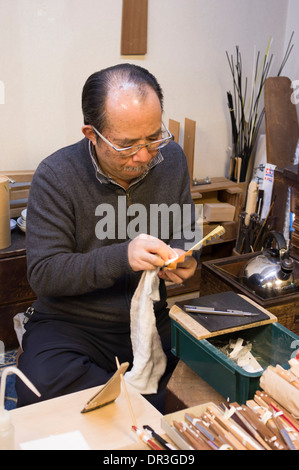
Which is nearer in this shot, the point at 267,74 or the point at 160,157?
the point at 160,157

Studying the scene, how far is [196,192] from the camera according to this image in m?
3.60

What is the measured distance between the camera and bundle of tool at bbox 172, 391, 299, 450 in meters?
1.20

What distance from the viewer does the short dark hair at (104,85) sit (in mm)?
1961

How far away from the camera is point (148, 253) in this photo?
1.87m

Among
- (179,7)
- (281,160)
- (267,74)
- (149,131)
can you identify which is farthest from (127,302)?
(267,74)

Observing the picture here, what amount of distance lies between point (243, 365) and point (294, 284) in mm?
640

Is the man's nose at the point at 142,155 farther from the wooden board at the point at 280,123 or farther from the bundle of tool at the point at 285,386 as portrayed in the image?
the wooden board at the point at 280,123

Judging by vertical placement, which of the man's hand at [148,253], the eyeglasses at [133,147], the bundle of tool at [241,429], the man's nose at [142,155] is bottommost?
the bundle of tool at [241,429]

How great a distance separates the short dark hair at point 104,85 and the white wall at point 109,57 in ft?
3.91

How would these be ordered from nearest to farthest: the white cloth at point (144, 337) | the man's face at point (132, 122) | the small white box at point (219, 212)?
the man's face at point (132, 122)
the white cloth at point (144, 337)
the small white box at point (219, 212)

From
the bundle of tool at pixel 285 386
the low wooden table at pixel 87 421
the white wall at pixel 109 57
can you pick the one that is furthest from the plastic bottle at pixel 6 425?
the white wall at pixel 109 57

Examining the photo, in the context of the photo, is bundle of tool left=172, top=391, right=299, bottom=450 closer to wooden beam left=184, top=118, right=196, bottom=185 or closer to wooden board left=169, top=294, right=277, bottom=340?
wooden board left=169, top=294, right=277, bottom=340

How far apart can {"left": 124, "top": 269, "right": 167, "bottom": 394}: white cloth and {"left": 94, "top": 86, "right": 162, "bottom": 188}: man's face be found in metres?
0.44

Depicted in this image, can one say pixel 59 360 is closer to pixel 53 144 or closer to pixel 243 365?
pixel 243 365
